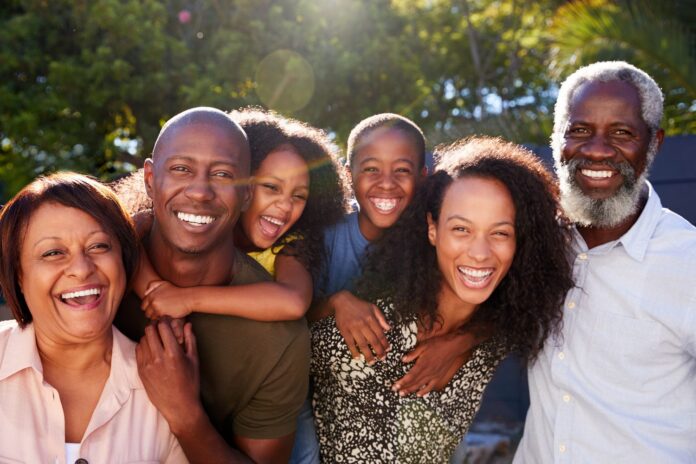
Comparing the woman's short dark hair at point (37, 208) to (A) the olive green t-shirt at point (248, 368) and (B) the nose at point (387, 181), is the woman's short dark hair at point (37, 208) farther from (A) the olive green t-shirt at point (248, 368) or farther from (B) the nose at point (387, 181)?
(B) the nose at point (387, 181)

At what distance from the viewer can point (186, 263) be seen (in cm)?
283

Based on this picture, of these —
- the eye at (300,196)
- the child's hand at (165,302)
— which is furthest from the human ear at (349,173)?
the child's hand at (165,302)

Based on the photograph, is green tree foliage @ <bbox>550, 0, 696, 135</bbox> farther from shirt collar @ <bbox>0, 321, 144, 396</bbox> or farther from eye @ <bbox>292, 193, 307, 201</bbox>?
shirt collar @ <bbox>0, 321, 144, 396</bbox>

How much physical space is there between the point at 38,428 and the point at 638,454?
90.0 inches

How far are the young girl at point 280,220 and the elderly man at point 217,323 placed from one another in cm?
11

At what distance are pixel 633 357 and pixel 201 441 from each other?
1.73 metres

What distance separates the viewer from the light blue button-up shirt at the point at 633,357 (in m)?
2.65

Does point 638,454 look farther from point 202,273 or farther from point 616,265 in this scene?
point 202,273

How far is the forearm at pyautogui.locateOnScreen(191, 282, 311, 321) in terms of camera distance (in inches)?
105

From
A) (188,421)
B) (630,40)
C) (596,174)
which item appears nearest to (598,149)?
(596,174)

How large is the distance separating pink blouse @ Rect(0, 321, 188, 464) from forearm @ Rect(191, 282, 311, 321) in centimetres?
36

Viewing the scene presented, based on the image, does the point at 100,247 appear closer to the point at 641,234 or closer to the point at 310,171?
the point at 310,171

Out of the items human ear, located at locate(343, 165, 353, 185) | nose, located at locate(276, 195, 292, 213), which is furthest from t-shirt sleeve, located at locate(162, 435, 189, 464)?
human ear, located at locate(343, 165, 353, 185)

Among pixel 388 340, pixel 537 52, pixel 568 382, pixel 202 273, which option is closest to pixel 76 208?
pixel 202 273
